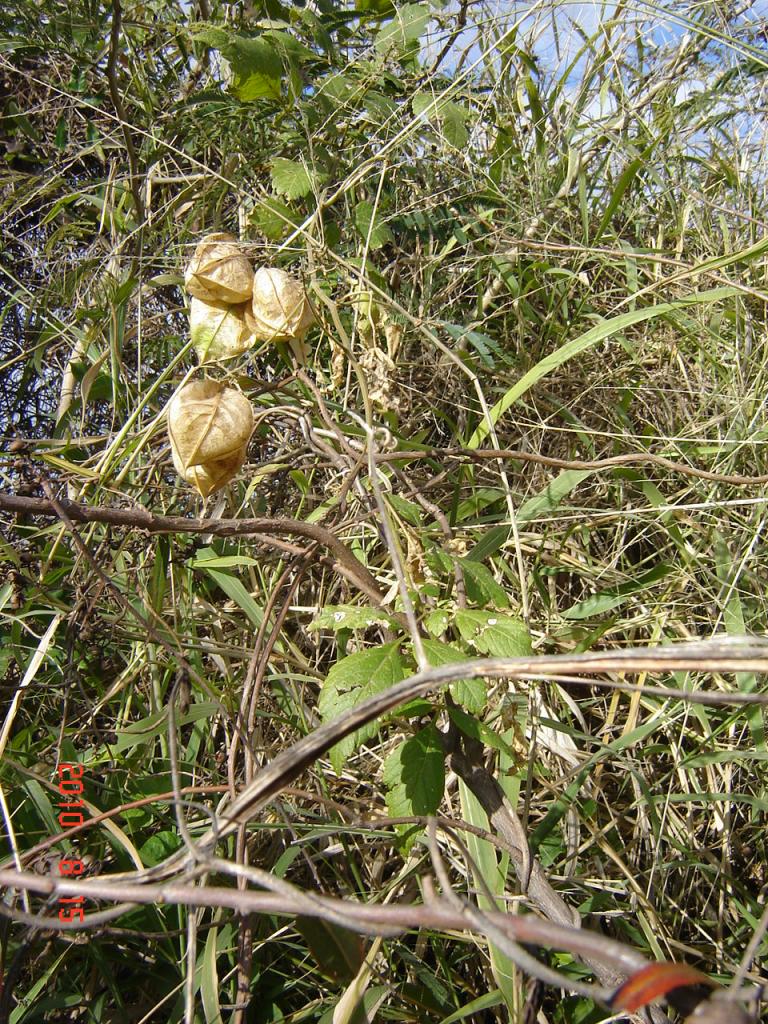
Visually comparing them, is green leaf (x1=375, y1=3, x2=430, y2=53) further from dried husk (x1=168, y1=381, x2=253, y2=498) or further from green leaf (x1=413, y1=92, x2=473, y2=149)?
dried husk (x1=168, y1=381, x2=253, y2=498)

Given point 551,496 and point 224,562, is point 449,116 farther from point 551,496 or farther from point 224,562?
point 224,562

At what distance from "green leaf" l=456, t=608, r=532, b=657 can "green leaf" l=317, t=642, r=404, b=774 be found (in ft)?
0.24

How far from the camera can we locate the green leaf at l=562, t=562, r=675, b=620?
3.54 ft

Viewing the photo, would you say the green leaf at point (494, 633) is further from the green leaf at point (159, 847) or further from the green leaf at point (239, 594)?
the green leaf at point (159, 847)

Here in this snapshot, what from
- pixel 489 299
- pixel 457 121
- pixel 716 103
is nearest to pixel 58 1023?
pixel 489 299

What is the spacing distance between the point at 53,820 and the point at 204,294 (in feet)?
2.33

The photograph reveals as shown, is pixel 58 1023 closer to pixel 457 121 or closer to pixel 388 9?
pixel 457 121

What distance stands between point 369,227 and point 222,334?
1.20ft

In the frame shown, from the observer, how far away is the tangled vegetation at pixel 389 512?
85cm

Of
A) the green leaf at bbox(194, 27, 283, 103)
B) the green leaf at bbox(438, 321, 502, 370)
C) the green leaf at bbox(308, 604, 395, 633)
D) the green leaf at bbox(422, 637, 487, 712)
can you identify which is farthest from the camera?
the green leaf at bbox(438, 321, 502, 370)

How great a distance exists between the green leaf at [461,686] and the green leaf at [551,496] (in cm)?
36

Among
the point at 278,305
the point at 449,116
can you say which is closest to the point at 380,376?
the point at 278,305

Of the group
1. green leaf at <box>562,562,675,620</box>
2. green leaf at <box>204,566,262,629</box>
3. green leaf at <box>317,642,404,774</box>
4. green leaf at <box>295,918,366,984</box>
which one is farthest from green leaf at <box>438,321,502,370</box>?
green leaf at <box>295,918,366,984</box>

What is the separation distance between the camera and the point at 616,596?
1.10 m
